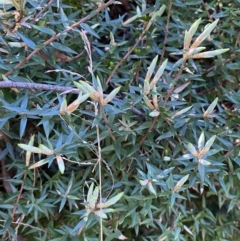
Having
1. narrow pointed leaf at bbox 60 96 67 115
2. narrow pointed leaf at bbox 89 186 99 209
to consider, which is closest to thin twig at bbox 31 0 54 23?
narrow pointed leaf at bbox 60 96 67 115

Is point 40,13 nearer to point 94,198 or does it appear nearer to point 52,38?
point 52,38

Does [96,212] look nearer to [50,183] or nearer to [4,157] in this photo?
[50,183]

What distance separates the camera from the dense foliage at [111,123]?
26.2 inches

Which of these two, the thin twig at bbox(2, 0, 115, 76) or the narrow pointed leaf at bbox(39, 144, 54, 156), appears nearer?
the narrow pointed leaf at bbox(39, 144, 54, 156)

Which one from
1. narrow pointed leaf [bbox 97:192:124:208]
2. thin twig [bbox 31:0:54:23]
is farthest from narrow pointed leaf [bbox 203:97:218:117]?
thin twig [bbox 31:0:54:23]

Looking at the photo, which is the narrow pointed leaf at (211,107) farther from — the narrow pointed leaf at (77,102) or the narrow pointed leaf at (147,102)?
the narrow pointed leaf at (77,102)

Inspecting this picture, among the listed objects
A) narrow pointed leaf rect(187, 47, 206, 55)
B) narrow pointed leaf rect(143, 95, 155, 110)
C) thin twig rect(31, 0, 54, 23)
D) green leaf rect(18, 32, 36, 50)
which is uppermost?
narrow pointed leaf rect(187, 47, 206, 55)

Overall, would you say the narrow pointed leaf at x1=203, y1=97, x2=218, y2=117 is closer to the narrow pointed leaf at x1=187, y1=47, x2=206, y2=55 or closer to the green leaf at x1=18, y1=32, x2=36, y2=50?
the narrow pointed leaf at x1=187, y1=47, x2=206, y2=55

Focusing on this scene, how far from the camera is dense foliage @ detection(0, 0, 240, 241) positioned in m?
0.67

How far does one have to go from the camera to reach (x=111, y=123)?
2.18ft

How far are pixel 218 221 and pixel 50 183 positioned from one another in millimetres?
478

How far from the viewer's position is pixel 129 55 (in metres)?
0.81

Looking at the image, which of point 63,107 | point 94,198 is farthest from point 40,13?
point 94,198

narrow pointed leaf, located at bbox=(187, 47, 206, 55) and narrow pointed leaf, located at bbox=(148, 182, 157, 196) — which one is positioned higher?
narrow pointed leaf, located at bbox=(187, 47, 206, 55)
